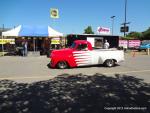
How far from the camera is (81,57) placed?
15.5 metres

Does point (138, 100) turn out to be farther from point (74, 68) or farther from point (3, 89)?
point (74, 68)

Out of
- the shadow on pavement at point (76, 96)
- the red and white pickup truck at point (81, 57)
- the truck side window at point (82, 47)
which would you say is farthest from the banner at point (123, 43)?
the shadow on pavement at point (76, 96)

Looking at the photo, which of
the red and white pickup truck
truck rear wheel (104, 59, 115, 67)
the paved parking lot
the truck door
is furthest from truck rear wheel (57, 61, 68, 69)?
truck rear wheel (104, 59, 115, 67)

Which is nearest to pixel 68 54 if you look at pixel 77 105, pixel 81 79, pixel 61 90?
pixel 81 79

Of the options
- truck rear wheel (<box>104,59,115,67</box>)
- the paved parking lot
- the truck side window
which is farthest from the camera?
truck rear wheel (<box>104,59,115,67</box>)

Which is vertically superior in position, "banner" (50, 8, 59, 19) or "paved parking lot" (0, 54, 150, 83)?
"banner" (50, 8, 59, 19)

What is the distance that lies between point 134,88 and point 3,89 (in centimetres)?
482

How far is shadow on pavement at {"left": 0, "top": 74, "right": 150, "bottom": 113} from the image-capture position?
22.3 feet

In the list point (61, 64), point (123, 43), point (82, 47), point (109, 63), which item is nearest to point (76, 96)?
point (61, 64)

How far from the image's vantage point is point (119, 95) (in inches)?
326

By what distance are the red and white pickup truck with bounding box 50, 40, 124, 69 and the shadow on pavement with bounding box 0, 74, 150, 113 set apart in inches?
164

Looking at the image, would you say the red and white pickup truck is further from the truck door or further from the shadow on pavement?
the shadow on pavement

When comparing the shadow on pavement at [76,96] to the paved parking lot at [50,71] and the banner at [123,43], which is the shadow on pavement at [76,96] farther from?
the banner at [123,43]

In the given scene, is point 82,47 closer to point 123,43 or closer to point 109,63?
point 109,63
